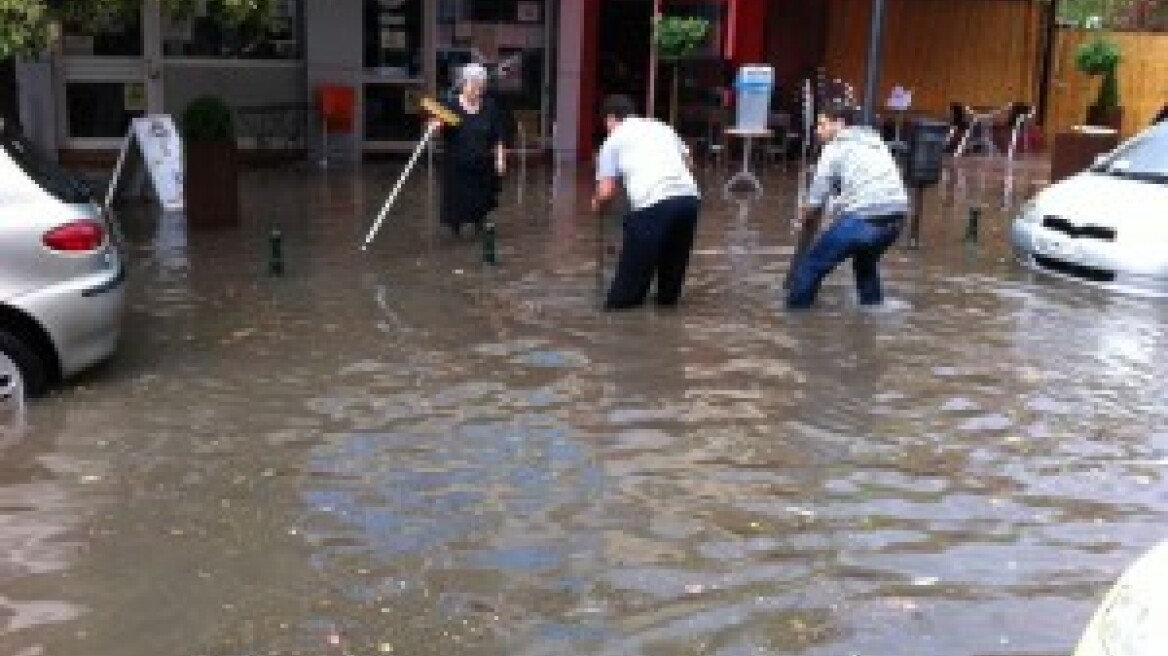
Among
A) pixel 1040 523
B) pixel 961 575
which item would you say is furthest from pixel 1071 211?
pixel 961 575

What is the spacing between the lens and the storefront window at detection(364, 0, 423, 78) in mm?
18469

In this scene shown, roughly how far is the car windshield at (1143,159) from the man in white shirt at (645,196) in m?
4.39

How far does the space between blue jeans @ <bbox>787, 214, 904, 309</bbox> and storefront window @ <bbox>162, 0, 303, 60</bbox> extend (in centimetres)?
880

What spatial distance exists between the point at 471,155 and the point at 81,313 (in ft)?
18.3

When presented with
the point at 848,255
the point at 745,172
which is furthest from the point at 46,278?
the point at 745,172

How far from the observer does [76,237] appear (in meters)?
7.31

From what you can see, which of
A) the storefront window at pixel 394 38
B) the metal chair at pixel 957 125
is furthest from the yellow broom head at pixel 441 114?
the metal chair at pixel 957 125

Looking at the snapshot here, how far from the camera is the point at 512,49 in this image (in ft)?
63.8

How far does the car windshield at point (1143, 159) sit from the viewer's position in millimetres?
12016

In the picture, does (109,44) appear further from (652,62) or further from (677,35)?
(677,35)

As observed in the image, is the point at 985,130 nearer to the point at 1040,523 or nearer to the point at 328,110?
the point at 328,110

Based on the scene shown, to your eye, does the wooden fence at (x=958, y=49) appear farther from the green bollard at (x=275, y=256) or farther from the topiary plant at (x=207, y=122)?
the green bollard at (x=275, y=256)

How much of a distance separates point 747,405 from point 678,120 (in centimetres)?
1238

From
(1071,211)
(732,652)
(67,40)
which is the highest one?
(67,40)
